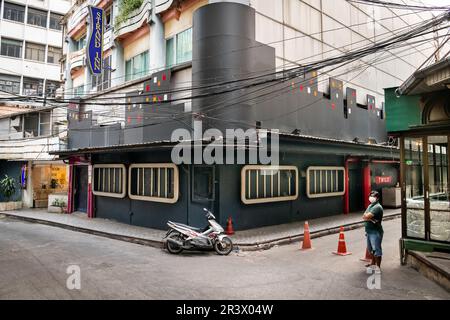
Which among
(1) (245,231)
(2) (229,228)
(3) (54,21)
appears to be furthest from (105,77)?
(3) (54,21)

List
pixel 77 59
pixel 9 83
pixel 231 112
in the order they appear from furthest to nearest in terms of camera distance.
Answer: pixel 9 83 < pixel 77 59 < pixel 231 112

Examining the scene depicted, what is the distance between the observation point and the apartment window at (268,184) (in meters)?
12.9

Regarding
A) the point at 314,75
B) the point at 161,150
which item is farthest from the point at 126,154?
the point at 314,75

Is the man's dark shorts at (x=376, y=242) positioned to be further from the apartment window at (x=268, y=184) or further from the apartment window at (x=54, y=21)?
the apartment window at (x=54, y=21)

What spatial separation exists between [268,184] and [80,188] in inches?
483

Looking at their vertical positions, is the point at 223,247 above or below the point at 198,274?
above

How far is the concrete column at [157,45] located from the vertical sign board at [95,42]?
12.4 feet

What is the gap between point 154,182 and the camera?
14.1m

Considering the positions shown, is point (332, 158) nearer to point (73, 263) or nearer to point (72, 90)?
point (73, 263)

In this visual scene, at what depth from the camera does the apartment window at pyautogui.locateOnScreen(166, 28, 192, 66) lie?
14898mm

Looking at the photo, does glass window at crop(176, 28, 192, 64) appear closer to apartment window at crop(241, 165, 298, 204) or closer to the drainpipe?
apartment window at crop(241, 165, 298, 204)

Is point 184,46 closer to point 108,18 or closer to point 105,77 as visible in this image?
point 105,77

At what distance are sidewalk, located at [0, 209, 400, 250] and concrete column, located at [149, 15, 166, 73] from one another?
7.84m
